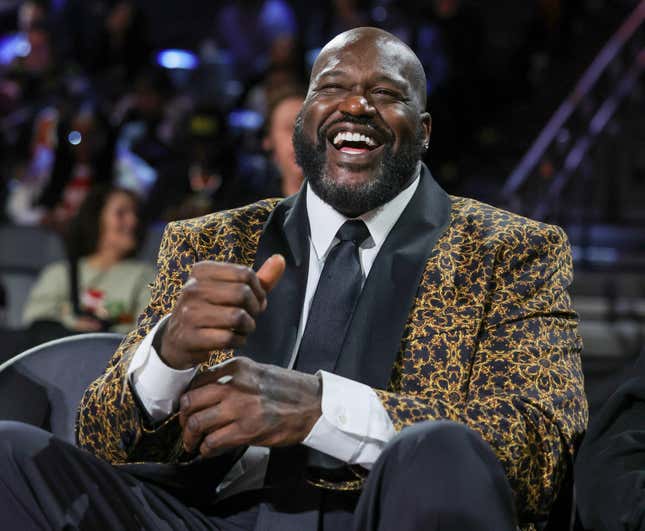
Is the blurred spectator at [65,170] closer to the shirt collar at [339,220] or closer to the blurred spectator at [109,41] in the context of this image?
the blurred spectator at [109,41]

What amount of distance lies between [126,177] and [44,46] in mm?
2092

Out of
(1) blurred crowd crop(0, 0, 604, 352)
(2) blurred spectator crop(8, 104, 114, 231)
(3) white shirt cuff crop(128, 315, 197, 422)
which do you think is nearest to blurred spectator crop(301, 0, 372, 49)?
(1) blurred crowd crop(0, 0, 604, 352)

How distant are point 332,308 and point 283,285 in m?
0.11

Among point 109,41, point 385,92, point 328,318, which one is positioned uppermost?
point 109,41

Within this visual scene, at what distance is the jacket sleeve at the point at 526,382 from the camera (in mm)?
1951

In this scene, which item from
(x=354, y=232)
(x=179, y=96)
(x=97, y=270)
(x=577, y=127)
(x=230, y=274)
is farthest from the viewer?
(x=179, y=96)

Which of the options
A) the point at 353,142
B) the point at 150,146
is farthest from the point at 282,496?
the point at 150,146

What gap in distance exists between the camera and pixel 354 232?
228 cm

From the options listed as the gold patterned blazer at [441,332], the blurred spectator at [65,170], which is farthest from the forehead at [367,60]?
the blurred spectator at [65,170]

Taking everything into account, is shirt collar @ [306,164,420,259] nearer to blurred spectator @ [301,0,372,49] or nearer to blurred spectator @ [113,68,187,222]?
blurred spectator @ [113,68,187,222]

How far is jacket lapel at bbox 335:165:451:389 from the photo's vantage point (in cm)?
208

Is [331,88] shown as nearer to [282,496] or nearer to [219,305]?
[219,305]

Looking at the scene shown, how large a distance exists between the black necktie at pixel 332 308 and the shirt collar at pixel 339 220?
42 millimetres

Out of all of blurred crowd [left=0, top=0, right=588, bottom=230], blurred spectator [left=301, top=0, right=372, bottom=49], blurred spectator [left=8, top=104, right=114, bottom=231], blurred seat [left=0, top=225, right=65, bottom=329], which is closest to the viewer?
blurred seat [left=0, top=225, right=65, bottom=329]
